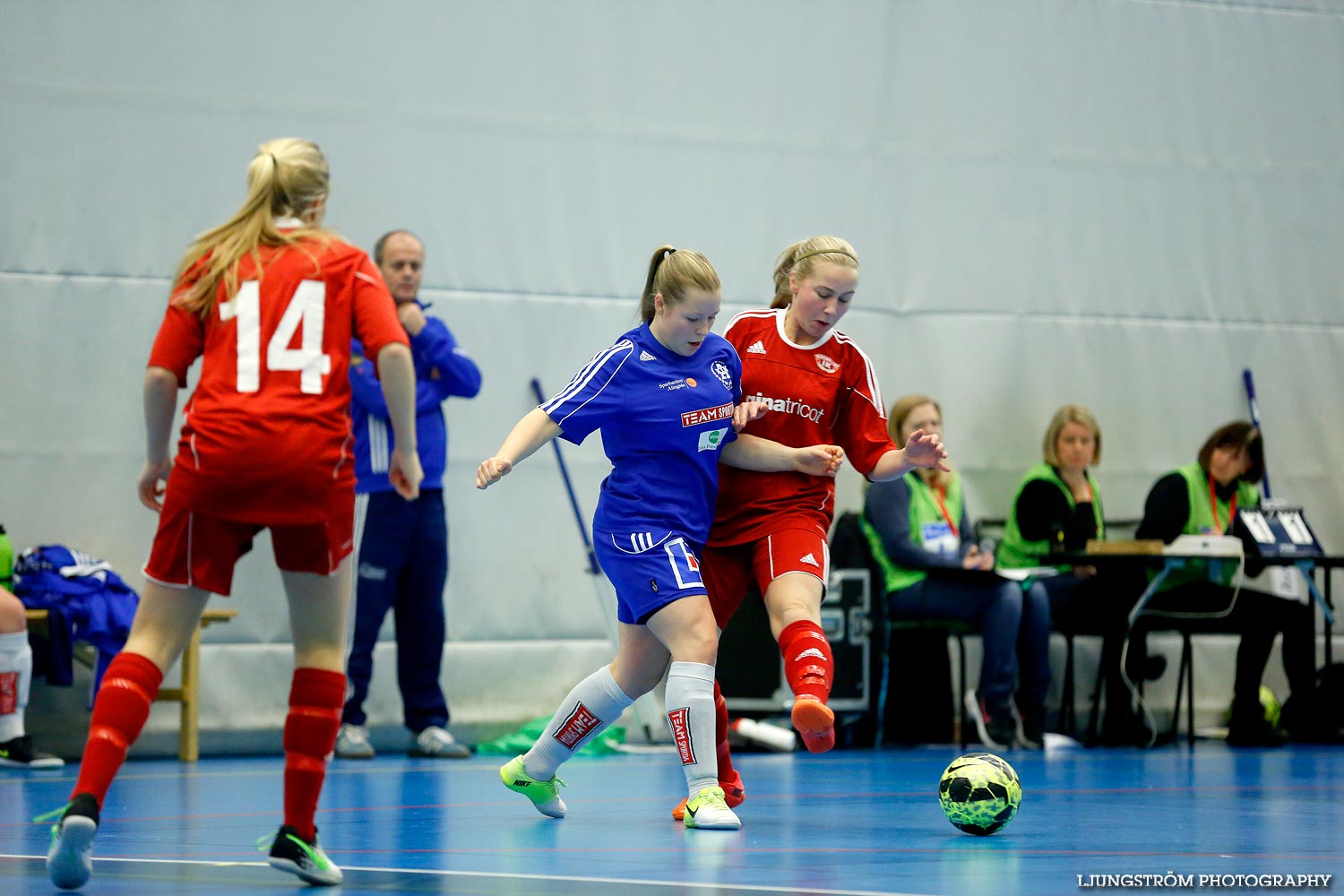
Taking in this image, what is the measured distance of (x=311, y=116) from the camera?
757 centimetres

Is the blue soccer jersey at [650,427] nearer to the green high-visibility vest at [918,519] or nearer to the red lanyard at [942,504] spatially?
the green high-visibility vest at [918,519]

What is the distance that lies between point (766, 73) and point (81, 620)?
172 inches

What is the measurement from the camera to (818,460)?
169 inches

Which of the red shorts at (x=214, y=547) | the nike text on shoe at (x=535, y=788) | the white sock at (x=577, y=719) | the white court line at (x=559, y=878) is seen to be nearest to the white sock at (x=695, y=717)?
the white sock at (x=577, y=719)

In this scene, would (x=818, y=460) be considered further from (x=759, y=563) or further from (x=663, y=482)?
(x=663, y=482)

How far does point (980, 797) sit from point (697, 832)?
0.70 meters

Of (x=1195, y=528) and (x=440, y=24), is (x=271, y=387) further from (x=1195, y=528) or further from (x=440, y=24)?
(x=1195, y=528)

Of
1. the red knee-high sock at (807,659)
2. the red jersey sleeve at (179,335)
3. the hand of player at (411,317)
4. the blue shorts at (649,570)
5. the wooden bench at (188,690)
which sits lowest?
the wooden bench at (188,690)

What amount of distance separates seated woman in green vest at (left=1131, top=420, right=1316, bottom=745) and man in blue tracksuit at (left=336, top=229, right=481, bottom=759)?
354 cm

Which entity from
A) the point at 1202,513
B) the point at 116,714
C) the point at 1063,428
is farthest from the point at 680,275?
the point at 1202,513

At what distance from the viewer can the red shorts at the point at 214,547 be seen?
311 centimetres

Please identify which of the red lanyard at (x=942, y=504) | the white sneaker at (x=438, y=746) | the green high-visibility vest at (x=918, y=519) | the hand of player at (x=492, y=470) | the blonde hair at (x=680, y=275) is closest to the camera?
the hand of player at (x=492, y=470)

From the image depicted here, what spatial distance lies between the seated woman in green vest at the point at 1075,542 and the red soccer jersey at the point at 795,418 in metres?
3.57

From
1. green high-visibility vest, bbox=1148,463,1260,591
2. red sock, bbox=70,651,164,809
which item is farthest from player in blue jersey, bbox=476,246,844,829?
green high-visibility vest, bbox=1148,463,1260,591
